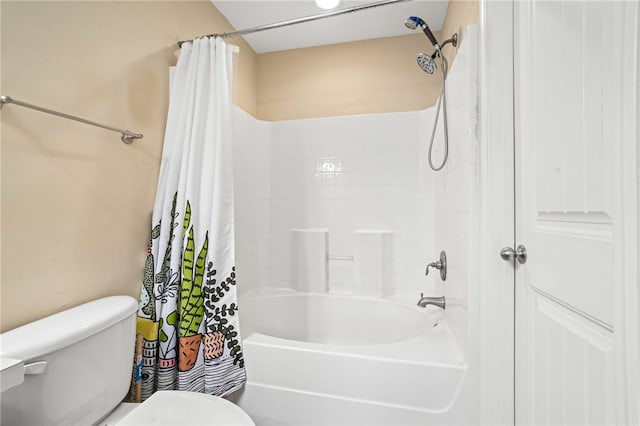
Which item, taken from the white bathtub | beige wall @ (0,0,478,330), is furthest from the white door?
beige wall @ (0,0,478,330)

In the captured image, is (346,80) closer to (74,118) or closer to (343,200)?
(343,200)

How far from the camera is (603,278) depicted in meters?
0.58

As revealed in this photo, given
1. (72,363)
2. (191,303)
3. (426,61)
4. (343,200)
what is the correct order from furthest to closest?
1. (343,200)
2. (426,61)
3. (191,303)
4. (72,363)

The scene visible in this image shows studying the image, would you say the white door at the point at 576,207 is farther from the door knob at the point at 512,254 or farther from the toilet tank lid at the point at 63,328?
the toilet tank lid at the point at 63,328

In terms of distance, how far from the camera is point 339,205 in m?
2.46

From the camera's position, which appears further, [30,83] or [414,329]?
[414,329]

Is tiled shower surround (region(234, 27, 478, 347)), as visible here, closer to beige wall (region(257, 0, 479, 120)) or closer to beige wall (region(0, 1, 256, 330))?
beige wall (region(257, 0, 479, 120))

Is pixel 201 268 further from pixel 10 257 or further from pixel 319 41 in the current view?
pixel 319 41

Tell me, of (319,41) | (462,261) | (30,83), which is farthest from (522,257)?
A: (319,41)

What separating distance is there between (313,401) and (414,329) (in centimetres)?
91

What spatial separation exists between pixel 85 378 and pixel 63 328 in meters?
0.18

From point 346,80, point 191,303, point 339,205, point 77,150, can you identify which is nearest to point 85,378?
point 191,303

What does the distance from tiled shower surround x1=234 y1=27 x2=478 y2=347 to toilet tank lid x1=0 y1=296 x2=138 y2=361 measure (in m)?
1.00

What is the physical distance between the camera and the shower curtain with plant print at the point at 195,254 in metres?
1.42
